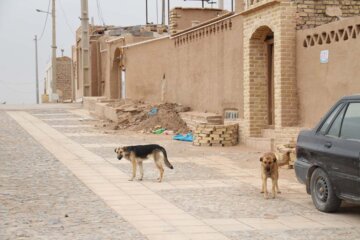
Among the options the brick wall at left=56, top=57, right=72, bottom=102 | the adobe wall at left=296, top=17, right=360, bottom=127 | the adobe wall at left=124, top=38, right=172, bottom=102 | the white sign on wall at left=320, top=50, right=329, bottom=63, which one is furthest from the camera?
the brick wall at left=56, top=57, right=72, bottom=102

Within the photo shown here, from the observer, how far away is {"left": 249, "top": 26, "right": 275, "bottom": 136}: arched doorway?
1705 centimetres

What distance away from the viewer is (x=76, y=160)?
562 inches

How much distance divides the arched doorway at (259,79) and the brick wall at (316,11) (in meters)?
1.90

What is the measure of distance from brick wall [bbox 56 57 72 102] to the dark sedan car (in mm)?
48989

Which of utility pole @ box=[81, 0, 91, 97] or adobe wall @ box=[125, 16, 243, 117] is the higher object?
utility pole @ box=[81, 0, 91, 97]

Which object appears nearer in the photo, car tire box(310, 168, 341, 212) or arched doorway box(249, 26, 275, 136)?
car tire box(310, 168, 341, 212)

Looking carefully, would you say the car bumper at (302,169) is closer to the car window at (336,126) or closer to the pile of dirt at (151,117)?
the car window at (336,126)

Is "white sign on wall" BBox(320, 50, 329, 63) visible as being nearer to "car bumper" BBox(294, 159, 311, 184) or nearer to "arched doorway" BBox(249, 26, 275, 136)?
"arched doorway" BBox(249, 26, 275, 136)

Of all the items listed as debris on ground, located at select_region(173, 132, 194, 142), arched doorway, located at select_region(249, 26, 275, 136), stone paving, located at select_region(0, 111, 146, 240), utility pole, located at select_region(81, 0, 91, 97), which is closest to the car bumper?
stone paving, located at select_region(0, 111, 146, 240)

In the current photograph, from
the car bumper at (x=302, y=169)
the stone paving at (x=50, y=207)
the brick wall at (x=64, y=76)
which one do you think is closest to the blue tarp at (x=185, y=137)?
the stone paving at (x=50, y=207)

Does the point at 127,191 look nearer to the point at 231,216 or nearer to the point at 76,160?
the point at 231,216

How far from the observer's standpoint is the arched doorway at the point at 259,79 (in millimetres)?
17047

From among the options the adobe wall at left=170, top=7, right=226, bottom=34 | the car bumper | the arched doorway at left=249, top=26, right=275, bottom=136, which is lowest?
the car bumper

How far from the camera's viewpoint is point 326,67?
13875 millimetres
